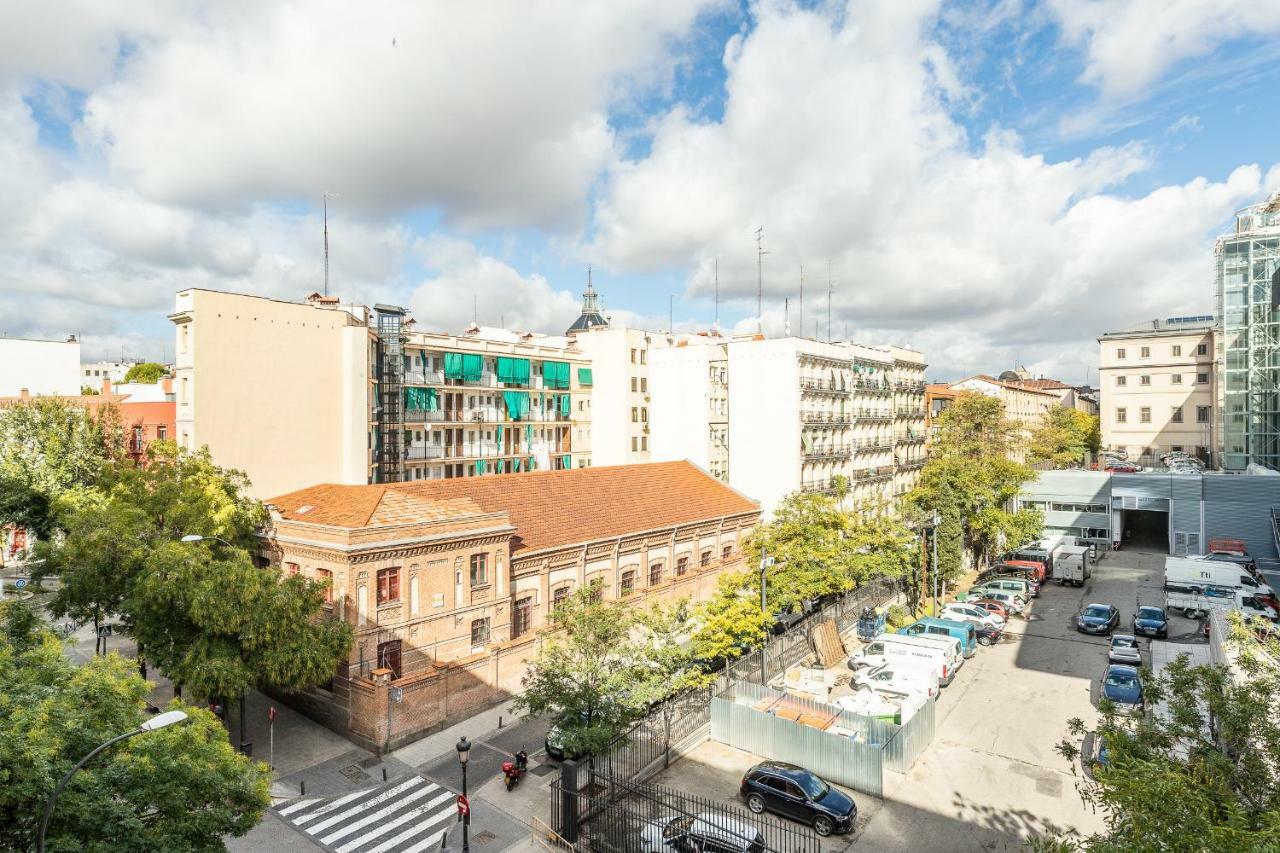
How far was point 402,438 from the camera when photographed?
50000 mm

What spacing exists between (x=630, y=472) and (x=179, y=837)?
37.0 m

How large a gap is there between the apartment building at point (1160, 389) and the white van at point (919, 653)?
2578 inches

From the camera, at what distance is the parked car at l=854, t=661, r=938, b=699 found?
3050 cm

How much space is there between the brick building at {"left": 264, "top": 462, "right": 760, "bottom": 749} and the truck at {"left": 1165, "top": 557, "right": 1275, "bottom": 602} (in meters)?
33.8

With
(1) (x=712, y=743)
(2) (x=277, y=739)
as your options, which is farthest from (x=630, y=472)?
(2) (x=277, y=739)

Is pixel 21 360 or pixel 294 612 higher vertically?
pixel 21 360

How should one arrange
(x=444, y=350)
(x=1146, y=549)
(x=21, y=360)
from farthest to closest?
(x=21, y=360), (x=1146, y=549), (x=444, y=350)

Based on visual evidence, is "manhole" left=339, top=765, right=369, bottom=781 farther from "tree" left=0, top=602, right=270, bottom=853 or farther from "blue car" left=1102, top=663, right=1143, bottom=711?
"blue car" left=1102, top=663, right=1143, bottom=711

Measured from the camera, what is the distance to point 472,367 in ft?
180

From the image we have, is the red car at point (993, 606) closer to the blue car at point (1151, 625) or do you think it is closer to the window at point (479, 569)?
the blue car at point (1151, 625)

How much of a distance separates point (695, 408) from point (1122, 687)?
34521 millimetres

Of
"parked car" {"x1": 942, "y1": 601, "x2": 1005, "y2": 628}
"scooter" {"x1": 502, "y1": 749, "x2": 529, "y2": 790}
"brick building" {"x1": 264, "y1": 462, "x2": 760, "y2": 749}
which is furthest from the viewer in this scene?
"parked car" {"x1": 942, "y1": 601, "x2": 1005, "y2": 628}

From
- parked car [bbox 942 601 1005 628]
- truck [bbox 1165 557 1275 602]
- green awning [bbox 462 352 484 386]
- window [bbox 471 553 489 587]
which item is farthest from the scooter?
truck [bbox 1165 557 1275 602]

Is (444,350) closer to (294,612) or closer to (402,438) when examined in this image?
(402,438)
